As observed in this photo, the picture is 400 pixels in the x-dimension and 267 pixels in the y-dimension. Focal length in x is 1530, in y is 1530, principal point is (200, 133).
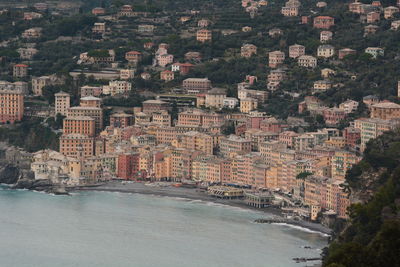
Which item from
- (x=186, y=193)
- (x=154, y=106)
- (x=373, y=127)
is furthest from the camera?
(x=154, y=106)

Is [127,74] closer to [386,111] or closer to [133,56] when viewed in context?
[133,56]

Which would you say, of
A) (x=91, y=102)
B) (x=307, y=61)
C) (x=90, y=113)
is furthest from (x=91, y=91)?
(x=307, y=61)

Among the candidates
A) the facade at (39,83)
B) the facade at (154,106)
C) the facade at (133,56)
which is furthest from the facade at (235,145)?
the facade at (133,56)

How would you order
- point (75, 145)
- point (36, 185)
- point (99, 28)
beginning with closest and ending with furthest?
point (36, 185)
point (75, 145)
point (99, 28)

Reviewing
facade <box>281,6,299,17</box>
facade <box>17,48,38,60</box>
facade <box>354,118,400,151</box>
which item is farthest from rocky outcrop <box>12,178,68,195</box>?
facade <box>281,6,299,17</box>

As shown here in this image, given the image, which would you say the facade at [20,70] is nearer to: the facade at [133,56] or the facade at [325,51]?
the facade at [133,56]

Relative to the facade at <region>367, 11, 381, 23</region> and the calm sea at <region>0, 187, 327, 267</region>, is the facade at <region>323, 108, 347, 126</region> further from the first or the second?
the facade at <region>367, 11, 381, 23</region>

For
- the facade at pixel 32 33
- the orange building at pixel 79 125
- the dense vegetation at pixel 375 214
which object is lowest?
the dense vegetation at pixel 375 214
